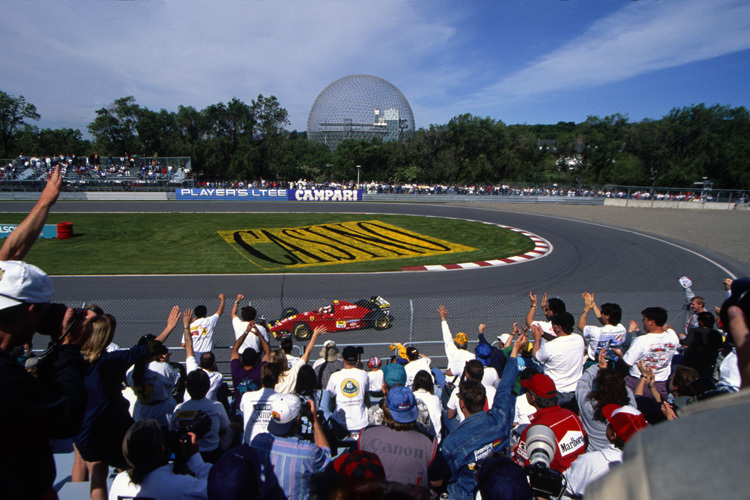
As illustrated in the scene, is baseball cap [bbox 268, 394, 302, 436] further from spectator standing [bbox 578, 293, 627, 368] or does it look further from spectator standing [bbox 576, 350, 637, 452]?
spectator standing [bbox 578, 293, 627, 368]

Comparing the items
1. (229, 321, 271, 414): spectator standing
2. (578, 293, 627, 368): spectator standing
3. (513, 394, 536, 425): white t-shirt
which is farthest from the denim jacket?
(578, 293, 627, 368): spectator standing

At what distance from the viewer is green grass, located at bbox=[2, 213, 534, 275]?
55.0 ft

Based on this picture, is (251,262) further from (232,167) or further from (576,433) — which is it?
(232,167)

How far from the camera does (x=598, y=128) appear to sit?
2446 inches

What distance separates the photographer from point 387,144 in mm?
A: 59156

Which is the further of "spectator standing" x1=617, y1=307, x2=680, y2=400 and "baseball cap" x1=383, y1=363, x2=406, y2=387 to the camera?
"spectator standing" x1=617, y1=307, x2=680, y2=400

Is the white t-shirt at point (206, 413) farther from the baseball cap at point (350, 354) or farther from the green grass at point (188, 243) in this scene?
the green grass at point (188, 243)

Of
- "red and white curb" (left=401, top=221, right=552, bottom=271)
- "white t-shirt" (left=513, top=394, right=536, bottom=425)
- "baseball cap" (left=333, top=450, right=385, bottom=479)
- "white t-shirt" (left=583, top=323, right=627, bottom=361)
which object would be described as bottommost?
"red and white curb" (left=401, top=221, right=552, bottom=271)

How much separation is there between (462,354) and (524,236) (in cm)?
1998

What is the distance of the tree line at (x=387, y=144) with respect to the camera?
55438mm

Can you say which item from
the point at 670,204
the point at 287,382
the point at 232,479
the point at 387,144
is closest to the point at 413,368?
the point at 287,382

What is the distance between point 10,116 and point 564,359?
259 feet

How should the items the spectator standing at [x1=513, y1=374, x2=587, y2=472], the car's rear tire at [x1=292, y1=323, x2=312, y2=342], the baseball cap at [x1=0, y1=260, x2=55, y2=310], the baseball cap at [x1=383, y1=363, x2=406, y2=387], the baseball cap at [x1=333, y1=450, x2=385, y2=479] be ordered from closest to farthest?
1. the baseball cap at [x1=0, y1=260, x2=55, y2=310]
2. the baseball cap at [x1=333, y1=450, x2=385, y2=479]
3. the spectator standing at [x1=513, y1=374, x2=587, y2=472]
4. the baseball cap at [x1=383, y1=363, x2=406, y2=387]
5. the car's rear tire at [x1=292, y1=323, x2=312, y2=342]

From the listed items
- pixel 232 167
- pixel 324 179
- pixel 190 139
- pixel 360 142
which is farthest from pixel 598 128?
pixel 190 139
